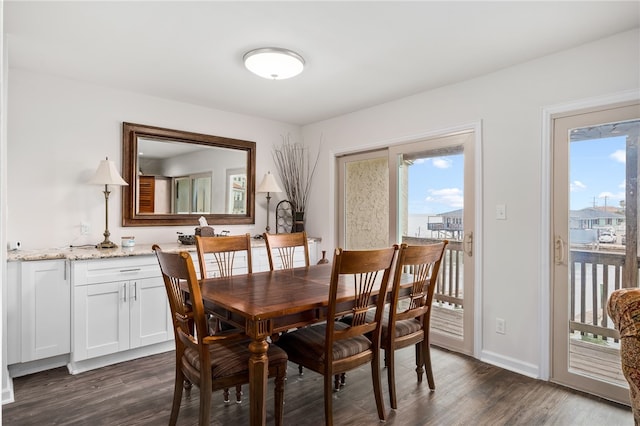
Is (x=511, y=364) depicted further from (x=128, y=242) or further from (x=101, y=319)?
(x=128, y=242)

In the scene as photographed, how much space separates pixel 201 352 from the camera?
72.8 inches

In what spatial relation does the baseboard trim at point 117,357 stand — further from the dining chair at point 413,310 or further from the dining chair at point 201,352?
the dining chair at point 413,310

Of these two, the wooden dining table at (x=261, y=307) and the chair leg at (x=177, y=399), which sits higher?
the wooden dining table at (x=261, y=307)

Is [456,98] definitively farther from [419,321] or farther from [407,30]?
[419,321]

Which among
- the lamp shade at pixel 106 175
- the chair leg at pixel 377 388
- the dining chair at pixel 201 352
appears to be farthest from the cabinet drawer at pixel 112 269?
the chair leg at pixel 377 388

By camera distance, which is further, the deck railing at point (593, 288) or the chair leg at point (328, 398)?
the deck railing at point (593, 288)

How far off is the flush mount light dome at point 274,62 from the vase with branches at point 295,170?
6.17 ft

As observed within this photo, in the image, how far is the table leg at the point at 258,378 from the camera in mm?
1832

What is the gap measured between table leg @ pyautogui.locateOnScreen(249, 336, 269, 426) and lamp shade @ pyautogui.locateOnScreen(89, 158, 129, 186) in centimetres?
225

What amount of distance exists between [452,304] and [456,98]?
1795 millimetres

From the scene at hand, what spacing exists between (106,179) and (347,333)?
8.06 feet

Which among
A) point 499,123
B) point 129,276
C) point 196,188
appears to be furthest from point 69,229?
point 499,123

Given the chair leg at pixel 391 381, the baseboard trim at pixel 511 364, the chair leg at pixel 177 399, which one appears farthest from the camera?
the baseboard trim at pixel 511 364

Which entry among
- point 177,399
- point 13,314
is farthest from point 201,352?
point 13,314
